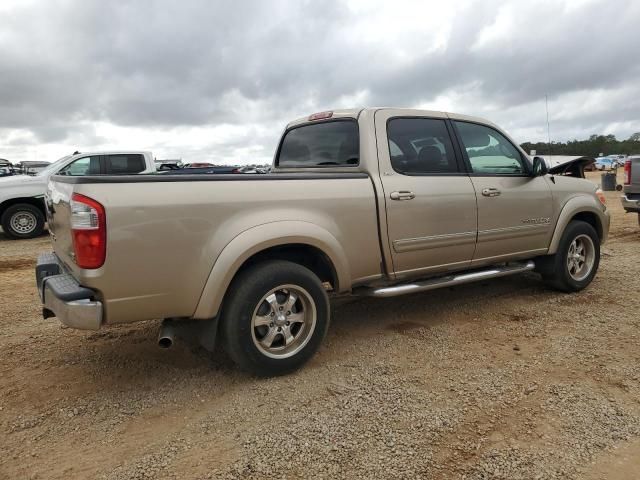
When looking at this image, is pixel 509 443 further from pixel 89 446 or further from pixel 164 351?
pixel 164 351

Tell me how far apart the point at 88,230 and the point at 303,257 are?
151 cm

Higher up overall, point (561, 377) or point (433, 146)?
point (433, 146)

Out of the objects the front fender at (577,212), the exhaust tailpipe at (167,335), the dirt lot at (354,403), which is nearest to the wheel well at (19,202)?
the dirt lot at (354,403)

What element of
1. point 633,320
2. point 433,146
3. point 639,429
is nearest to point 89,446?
point 639,429

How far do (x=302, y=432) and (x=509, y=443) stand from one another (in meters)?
1.07

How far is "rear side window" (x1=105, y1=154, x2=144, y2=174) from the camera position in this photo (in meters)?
10.8

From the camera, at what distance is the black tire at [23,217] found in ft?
32.8

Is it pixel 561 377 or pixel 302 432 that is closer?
pixel 302 432

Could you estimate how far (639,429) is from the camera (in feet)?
8.76

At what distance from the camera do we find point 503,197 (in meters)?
4.50

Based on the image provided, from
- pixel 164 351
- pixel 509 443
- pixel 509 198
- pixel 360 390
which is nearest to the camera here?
pixel 509 443

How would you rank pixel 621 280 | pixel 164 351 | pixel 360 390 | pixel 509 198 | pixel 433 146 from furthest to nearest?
pixel 621 280
pixel 509 198
pixel 433 146
pixel 164 351
pixel 360 390

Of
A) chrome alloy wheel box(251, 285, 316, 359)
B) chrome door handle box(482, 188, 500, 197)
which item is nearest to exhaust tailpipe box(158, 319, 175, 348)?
chrome alloy wheel box(251, 285, 316, 359)

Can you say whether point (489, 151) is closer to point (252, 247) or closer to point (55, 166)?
point (252, 247)
